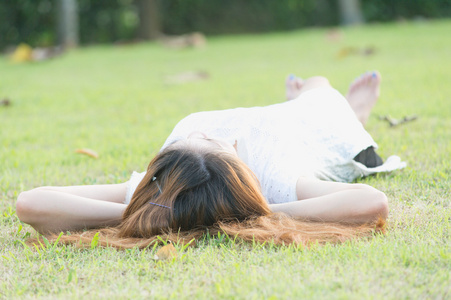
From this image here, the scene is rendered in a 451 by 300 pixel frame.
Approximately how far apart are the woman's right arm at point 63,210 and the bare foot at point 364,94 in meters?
1.92

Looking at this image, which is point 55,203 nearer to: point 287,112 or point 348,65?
point 287,112

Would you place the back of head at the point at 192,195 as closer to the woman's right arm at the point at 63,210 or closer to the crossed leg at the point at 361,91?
the woman's right arm at the point at 63,210

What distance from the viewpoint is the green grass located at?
162 centimetres

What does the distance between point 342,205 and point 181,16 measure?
13031 mm

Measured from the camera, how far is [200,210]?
2.00 meters

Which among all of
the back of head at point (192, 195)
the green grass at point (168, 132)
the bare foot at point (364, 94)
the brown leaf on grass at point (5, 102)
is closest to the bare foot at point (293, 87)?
the bare foot at point (364, 94)

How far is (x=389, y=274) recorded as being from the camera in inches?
63.5

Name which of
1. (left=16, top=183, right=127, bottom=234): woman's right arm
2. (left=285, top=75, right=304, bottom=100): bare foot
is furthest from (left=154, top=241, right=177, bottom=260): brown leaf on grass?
(left=285, top=75, right=304, bottom=100): bare foot

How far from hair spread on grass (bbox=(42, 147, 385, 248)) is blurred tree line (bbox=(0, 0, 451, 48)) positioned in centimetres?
1159

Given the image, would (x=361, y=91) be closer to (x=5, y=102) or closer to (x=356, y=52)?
(x=5, y=102)

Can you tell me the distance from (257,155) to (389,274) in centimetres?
98

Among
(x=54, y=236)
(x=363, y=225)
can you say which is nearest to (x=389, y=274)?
(x=363, y=225)

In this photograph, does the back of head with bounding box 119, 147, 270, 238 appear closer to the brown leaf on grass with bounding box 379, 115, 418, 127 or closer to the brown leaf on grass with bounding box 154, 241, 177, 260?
the brown leaf on grass with bounding box 154, 241, 177, 260

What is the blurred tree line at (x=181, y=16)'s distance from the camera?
12.6 meters
